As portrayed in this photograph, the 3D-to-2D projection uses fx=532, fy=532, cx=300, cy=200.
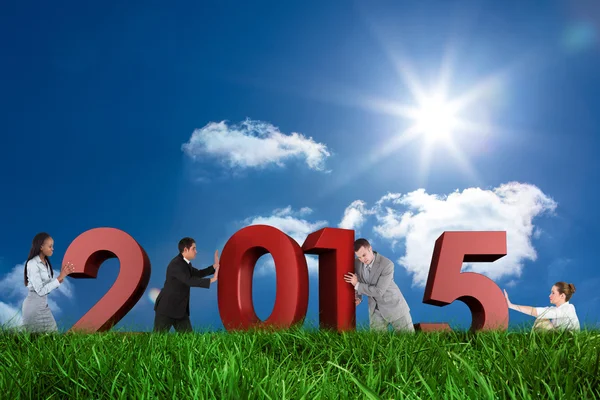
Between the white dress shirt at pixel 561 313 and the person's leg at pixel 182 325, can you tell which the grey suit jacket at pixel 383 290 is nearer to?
the white dress shirt at pixel 561 313

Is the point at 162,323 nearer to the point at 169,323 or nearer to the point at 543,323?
the point at 169,323

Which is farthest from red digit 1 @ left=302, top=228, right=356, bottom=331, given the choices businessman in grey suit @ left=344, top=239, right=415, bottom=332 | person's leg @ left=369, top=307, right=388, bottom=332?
person's leg @ left=369, top=307, right=388, bottom=332

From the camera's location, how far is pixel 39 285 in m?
7.52

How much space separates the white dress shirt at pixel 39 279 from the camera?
24.7 ft

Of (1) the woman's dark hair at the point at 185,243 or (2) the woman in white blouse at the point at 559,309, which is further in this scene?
(1) the woman's dark hair at the point at 185,243

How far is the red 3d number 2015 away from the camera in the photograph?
7.45m

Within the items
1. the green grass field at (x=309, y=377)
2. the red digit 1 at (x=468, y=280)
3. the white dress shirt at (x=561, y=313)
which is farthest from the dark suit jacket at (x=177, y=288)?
the white dress shirt at (x=561, y=313)

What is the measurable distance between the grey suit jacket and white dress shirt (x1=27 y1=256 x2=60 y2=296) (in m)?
4.40

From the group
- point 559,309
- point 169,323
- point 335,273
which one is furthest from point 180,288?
point 559,309

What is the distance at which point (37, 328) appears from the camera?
743 cm

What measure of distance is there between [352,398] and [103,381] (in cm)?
145

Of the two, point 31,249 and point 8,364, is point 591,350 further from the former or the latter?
point 31,249

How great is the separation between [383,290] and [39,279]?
16.1 feet

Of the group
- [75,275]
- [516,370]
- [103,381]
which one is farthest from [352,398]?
[75,275]
